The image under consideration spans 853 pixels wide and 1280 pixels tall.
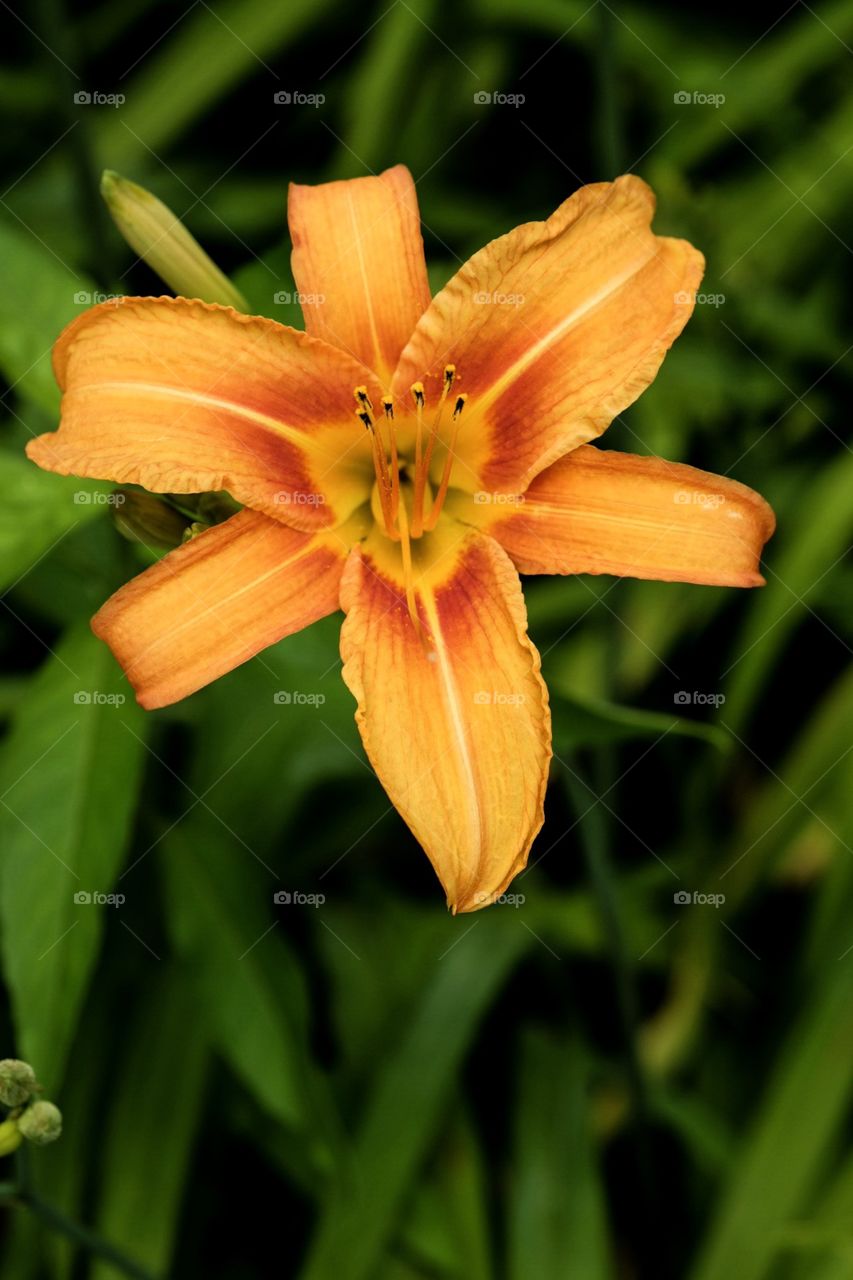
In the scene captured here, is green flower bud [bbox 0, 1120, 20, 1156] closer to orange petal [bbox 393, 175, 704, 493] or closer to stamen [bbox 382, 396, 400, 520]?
stamen [bbox 382, 396, 400, 520]

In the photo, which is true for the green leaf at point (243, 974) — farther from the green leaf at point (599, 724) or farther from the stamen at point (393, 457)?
the stamen at point (393, 457)

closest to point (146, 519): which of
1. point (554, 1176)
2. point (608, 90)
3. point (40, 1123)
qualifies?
point (40, 1123)

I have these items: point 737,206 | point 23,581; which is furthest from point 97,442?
point 737,206

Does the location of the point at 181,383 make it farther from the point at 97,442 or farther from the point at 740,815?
the point at 740,815

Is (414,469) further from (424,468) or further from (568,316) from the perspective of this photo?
(568,316)

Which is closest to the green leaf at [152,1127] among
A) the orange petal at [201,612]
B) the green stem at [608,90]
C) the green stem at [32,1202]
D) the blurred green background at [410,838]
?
the blurred green background at [410,838]

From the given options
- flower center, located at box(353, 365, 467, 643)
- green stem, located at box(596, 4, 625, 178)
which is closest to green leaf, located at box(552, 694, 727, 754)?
flower center, located at box(353, 365, 467, 643)
